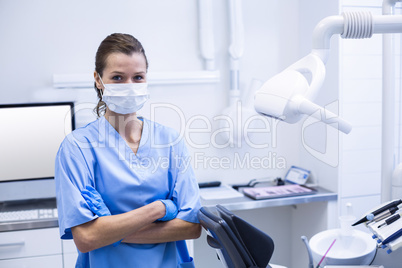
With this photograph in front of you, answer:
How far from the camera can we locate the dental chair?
96cm

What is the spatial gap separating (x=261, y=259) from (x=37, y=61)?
181 cm

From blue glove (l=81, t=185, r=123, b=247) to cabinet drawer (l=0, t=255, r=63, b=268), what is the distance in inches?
38.6

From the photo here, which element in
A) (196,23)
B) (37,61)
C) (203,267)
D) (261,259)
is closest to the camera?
(261,259)

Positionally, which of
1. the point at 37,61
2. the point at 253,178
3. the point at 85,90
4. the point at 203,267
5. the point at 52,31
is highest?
the point at 52,31

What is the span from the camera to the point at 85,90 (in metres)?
2.33

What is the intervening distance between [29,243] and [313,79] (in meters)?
1.65

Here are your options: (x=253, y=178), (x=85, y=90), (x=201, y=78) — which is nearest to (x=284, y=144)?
(x=253, y=178)

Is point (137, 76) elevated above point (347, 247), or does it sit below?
above

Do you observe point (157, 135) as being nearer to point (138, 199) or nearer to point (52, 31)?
point (138, 199)

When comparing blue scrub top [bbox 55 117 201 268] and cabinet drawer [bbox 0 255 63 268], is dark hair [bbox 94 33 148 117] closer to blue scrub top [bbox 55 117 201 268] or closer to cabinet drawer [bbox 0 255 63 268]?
blue scrub top [bbox 55 117 201 268]

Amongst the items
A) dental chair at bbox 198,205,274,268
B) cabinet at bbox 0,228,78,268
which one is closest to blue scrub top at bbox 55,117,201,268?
dental chair at bbox 198,205,274,268

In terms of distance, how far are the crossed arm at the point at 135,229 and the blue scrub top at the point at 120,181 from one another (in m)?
0.03

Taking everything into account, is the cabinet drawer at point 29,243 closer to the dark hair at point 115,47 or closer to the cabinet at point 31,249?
the cabinet at point 31,249

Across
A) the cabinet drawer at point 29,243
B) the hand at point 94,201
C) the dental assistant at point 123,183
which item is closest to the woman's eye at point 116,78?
the dental assistant at point 123,183
